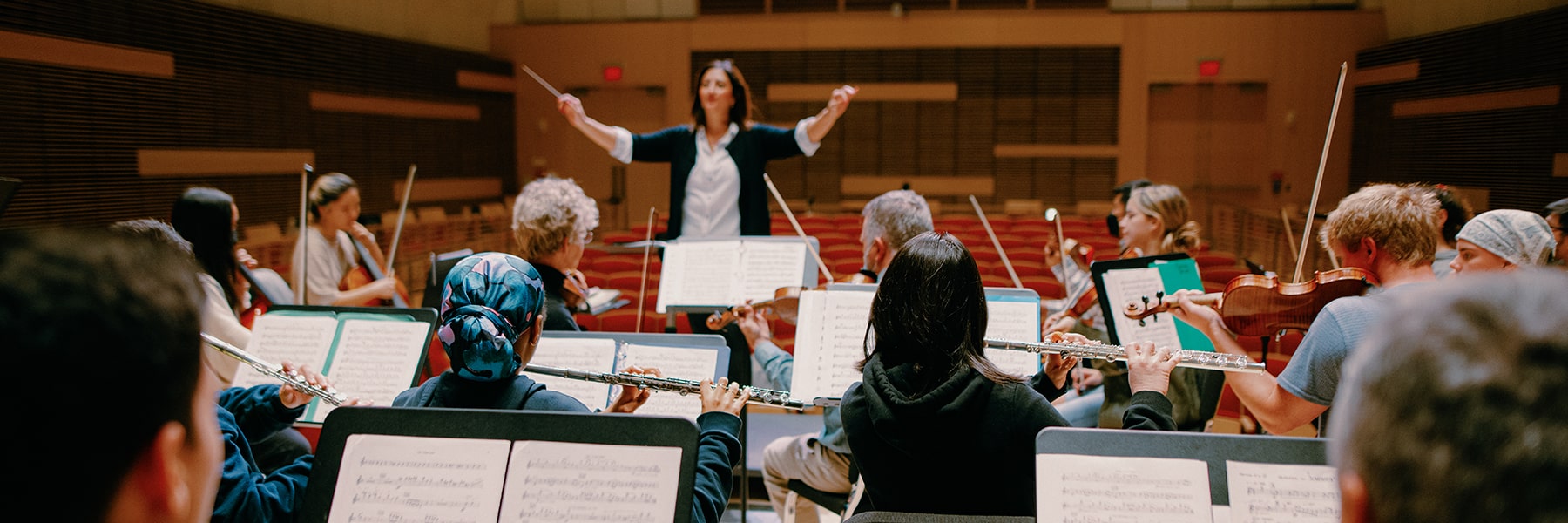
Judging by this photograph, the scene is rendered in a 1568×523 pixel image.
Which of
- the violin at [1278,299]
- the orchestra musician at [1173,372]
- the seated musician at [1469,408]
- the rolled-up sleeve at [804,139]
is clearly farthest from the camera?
the rolled-up sleeve at [804,139]

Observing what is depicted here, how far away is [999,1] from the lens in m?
11.9

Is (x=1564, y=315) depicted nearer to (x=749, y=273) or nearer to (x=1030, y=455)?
(x=1030, y=455)

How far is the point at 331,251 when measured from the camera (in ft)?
13.8

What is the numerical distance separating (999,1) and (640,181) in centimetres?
572

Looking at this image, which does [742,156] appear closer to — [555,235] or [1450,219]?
[555,235]

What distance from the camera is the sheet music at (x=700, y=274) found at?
128 inches

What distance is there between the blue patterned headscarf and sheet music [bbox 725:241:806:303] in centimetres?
146

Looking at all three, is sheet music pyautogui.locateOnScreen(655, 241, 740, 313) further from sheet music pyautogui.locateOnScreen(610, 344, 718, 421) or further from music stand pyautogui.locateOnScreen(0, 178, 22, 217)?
music stand pyautogui.locateOnScreen(0, 178, 22, 217)

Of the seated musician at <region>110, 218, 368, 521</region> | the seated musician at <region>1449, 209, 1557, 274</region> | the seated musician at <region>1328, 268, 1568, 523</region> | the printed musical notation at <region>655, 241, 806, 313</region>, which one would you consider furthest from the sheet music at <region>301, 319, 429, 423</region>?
the seated musician at <region>1449, 209, 1557, 274</region>

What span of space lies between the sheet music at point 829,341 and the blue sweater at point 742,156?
60.0 inches

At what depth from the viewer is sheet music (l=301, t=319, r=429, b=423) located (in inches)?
97.9

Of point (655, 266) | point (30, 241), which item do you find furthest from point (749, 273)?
point (655, 266)

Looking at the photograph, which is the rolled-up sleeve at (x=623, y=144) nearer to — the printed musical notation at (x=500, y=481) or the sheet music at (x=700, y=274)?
the sheet music at (x=700, y=274)

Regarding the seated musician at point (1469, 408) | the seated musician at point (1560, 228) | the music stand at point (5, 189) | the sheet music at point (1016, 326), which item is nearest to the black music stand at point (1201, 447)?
the seated musician at point (1469, 408)
